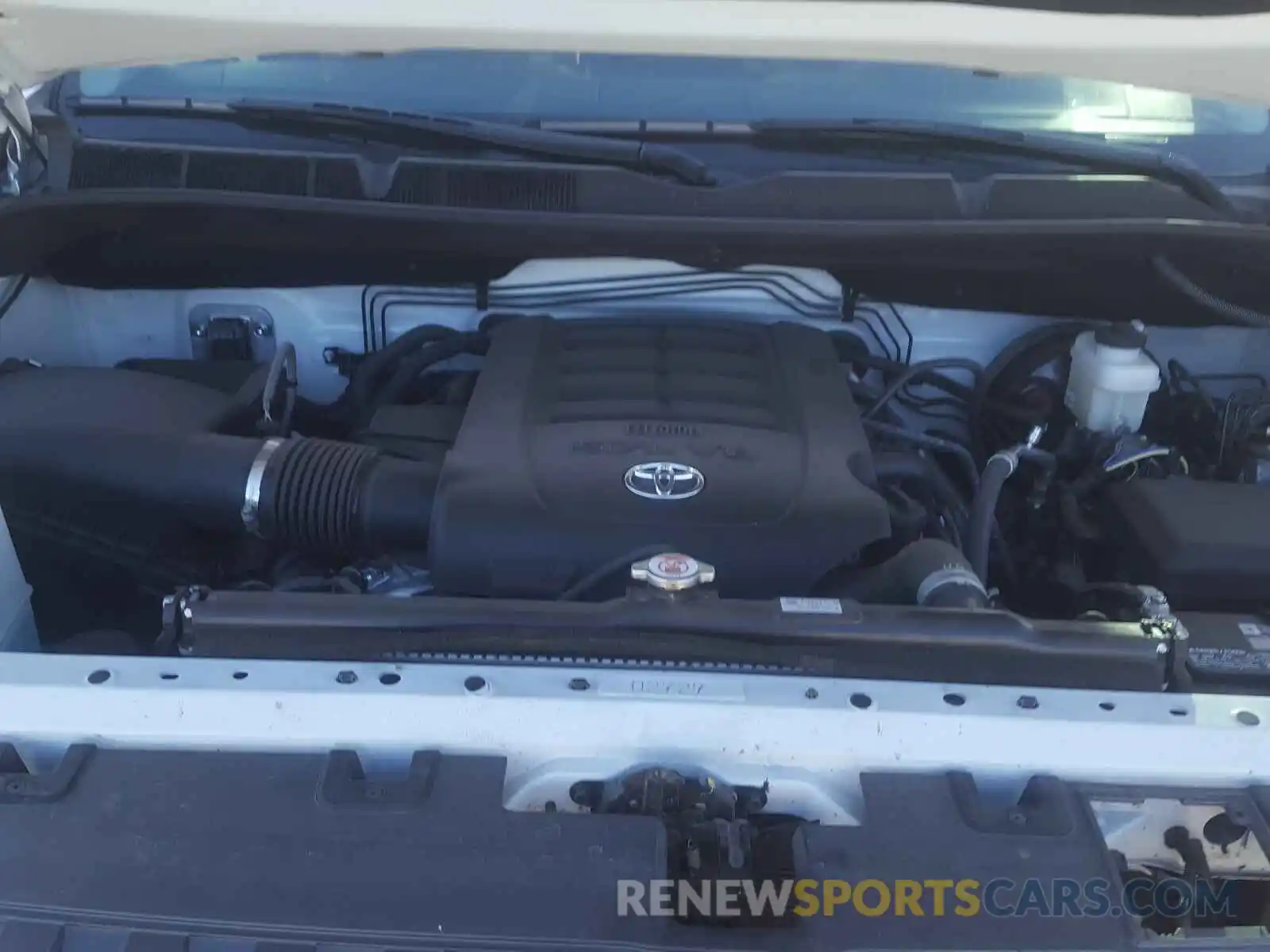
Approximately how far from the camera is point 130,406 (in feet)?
4.38

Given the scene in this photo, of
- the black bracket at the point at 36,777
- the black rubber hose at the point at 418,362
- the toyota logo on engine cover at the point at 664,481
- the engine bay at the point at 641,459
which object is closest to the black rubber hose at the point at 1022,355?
the engine bay at the point at 641,459

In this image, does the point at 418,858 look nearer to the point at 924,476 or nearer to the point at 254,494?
the point at 254,494

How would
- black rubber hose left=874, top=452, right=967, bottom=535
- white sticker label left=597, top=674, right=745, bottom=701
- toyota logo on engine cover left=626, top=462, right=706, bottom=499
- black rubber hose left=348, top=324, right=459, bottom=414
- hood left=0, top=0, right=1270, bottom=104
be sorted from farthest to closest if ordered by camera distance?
black rubber hose left=348, top=324, right=459, bottom=414
black rubber hose left=874, top=452, right=967, bottom=535
toyota logo on engine cover left=626, top=462, right=706, bottom=499
hood left=0, top=0, right=1270, bottom=104
white sticker label left=597, top=674, right=745, bottom=701

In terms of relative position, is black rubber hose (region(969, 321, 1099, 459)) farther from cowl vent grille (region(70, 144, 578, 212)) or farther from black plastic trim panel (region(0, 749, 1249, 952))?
black plastic trim panel (region(0, 749, 1249, 952))

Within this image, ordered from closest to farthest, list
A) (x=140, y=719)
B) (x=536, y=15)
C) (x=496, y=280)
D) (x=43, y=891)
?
(x=43, y=891)
(x=140, y=719)
(x=536, y=15)
(x=496, y=280)

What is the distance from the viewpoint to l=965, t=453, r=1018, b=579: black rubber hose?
1.28 m

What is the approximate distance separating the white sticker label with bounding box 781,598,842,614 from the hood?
527mm

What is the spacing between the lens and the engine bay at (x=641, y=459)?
1.17 meters

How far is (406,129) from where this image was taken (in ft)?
5.11

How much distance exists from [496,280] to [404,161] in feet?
0.68

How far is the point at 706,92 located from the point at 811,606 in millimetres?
866

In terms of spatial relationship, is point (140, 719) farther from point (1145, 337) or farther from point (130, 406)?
point (1145, 337)

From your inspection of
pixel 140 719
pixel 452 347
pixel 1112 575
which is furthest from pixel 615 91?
pixel 140 719

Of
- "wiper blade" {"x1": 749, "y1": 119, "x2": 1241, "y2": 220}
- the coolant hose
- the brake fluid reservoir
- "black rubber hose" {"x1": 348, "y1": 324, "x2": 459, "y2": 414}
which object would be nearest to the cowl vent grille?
"black rubber hose" {"x1": 348, "y1": 324, "x2": 459, "y2": 414}
